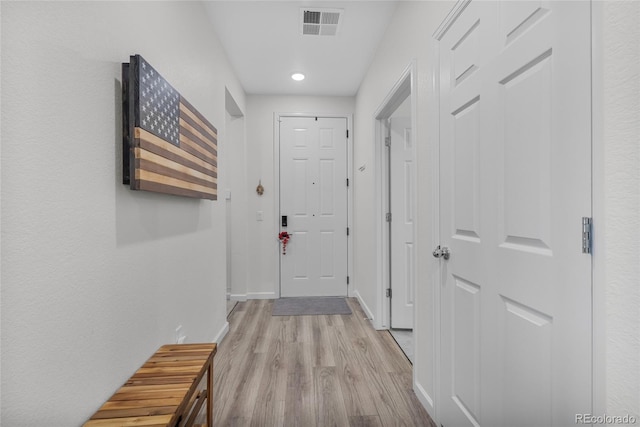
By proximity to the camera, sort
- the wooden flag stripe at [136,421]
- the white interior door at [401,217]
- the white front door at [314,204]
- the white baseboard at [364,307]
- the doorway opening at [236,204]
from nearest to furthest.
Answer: the wooden flag stripe at [136,421]
the white interior door at [401,217]
the white baseboard at [364,307]
the doorway opening at [236,204]
the white front door at [314,204]

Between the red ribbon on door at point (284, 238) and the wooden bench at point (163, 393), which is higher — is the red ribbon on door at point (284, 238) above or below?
above

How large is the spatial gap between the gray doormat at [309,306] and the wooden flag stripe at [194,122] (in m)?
2.04

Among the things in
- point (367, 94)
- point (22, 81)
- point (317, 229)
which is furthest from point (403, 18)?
point (317, 229)

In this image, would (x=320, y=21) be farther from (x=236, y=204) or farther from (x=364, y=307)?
(x=364, y=307)

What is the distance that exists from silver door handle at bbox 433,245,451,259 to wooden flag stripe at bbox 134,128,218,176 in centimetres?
137

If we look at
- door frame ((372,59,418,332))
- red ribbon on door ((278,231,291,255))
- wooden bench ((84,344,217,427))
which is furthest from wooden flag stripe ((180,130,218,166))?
red ribbon on door ((278,231,291,255))

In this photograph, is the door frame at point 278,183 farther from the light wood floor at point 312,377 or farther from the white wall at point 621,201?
the white wall at point 621,201

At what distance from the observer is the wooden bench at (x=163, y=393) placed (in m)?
1.01

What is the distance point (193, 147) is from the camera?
1904 mm

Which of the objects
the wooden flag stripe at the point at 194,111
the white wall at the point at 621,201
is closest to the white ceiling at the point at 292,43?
the wooden flag stripe at the point at 194,111

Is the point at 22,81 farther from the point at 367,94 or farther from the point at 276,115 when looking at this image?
the point at 276,115

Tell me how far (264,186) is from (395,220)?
5.88 ft

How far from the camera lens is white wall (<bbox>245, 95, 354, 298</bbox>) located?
4.01 meters

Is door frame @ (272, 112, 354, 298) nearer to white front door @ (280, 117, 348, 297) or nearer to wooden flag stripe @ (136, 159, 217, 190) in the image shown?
white front door @ (280, 117, 348, 297)
